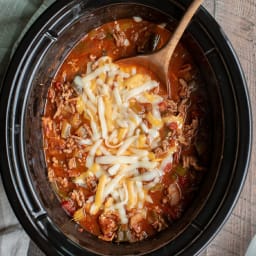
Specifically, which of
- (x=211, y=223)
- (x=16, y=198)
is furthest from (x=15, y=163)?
(x=211, y=223)

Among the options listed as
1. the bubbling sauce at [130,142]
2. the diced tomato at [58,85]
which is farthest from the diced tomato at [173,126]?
the diced tomato at [58,85]

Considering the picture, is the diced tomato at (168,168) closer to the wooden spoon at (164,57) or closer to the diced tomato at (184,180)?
the diced tomato at (184,180)

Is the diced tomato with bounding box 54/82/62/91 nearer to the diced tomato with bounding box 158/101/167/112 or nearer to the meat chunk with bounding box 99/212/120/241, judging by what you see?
the diced tomato with bounding box 158/101/167/112

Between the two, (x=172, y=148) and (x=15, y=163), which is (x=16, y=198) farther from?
(x=172, y=148)

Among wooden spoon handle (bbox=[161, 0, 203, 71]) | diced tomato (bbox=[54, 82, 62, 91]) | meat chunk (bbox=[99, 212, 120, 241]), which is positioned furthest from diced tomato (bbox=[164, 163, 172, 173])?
diced tomato (bbox=[54, 82, 62, 91])

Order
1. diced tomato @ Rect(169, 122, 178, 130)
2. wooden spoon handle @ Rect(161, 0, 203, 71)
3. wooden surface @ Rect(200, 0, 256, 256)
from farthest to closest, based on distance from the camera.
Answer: wooden surface @ Rect(200, 0, 256, 256)
diced tomato @ Rect(169, 122, 178, 130)
wooden spoon handle @ Rect(161, 0, 203, 71)

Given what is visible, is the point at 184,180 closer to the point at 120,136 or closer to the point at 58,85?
the point at 120,136
